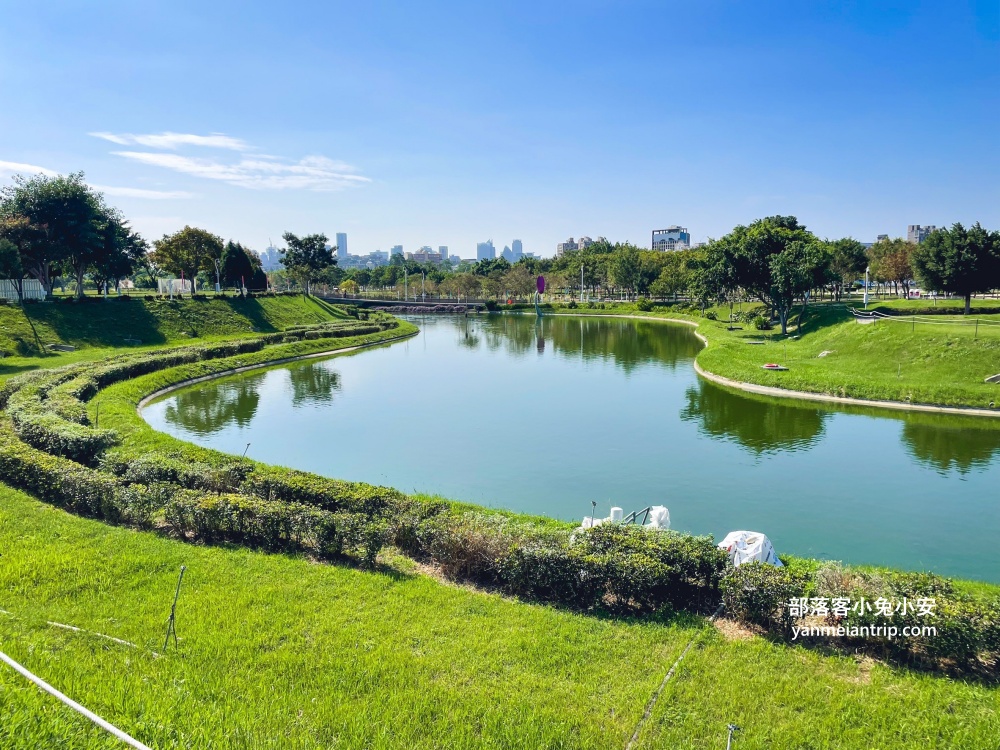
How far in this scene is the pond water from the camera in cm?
1551

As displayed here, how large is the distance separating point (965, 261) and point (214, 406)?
165 feet

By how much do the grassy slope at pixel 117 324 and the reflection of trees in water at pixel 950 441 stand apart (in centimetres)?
4008

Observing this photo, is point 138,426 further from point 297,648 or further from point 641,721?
point 641,721

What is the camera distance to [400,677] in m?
7.28

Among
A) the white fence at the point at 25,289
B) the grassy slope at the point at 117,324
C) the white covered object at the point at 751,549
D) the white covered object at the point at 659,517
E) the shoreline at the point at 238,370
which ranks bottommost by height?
the white covered object at the point at 659,517

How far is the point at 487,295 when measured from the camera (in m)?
114

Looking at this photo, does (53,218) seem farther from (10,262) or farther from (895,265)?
(895,265)

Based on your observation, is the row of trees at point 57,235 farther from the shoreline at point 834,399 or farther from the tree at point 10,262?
the shoreline at point 834,399

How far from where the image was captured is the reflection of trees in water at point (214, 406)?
85.1ft

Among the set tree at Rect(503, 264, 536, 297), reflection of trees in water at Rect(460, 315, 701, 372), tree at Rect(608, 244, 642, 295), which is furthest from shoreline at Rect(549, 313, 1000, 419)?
tree at Rect(503, 264, 536, 297)

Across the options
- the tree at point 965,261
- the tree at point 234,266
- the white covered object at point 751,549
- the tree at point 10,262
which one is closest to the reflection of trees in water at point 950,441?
the white covered object at point 751,549

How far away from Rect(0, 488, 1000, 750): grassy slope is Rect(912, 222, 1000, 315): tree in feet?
154

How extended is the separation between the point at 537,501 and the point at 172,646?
422 inches

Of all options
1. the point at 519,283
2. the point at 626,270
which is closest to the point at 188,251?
the point at 519,283
